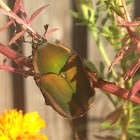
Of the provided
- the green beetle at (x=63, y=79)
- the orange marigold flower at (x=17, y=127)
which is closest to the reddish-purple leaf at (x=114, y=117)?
the orange marigold flower at (x=17, y=127)

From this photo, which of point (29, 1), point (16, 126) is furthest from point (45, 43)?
point (29, 1)

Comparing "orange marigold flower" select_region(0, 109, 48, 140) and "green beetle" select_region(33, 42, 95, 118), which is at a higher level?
"green beetle" select_region(33, 42, 95, 118)

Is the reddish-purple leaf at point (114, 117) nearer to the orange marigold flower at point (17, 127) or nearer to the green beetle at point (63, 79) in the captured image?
the orange marigold flower at point (17, 127)

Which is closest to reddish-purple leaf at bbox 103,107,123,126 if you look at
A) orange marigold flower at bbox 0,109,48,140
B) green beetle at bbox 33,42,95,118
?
orange marigold flower at bbox 0,109,48,140

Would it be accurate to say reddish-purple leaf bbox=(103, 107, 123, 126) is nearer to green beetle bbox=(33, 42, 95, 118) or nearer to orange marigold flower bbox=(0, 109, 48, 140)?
orange marigold flower bbox=(0, 109, 48, 140)

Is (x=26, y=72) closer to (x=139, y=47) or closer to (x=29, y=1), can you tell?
(x=139, y=47)
